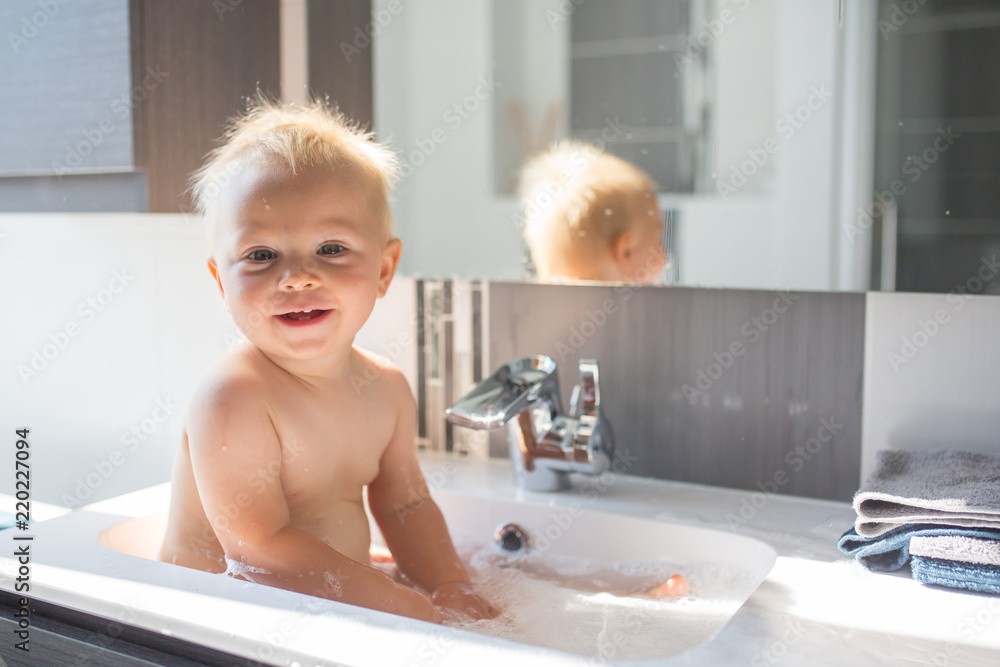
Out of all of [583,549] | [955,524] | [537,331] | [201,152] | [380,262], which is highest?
[201,152]

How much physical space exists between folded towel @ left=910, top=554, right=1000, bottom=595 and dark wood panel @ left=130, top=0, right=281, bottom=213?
40.3 inches

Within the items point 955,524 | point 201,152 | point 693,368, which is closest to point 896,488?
point 955,524

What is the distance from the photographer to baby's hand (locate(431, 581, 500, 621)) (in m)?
0.93

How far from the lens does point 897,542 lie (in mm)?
853

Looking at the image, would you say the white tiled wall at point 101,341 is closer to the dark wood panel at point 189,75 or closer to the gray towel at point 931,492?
the dark wood panel at point 189,75

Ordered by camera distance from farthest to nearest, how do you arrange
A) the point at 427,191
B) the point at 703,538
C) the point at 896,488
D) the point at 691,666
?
1. the point at 427,191
2. the point at 703,538
3. the point at 896,488
4. the point at 691,666

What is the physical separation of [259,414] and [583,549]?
46 cm

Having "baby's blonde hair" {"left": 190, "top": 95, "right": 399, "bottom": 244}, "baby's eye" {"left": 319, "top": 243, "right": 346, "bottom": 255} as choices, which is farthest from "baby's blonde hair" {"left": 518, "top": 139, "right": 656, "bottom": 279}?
"baby's eye" {"left": 319, "top": 243, "right": 346, "bottom": 255}

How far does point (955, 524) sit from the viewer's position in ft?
2.71

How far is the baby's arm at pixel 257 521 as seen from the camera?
0.86 meters

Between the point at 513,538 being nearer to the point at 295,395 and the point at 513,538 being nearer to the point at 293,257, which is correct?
the point at 295,395

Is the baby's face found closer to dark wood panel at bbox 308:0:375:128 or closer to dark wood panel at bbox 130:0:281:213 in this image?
dark wood panel at bbox 130:0:281:213

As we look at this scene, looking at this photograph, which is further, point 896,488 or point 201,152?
point 201,152

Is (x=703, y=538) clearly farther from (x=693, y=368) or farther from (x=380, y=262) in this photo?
(x=380, y=262)
